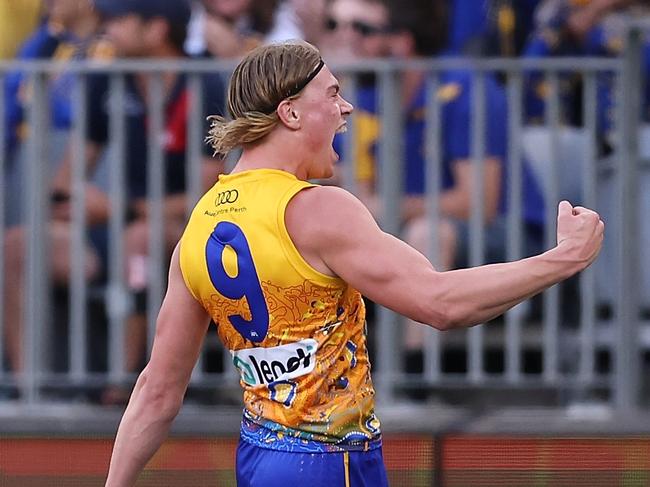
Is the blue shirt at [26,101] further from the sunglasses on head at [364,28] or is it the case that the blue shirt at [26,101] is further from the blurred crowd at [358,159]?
the sunglasses on head at [364,28]

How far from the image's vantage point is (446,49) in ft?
22.6

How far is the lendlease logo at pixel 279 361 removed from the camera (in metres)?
2.99

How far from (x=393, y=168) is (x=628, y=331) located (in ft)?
4.06

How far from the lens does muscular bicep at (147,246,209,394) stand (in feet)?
10.6

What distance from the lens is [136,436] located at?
329 centimetres

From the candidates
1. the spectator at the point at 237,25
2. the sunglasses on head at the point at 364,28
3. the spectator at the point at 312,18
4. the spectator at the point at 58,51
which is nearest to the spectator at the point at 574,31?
the sunglasses on head at the point at 364,28

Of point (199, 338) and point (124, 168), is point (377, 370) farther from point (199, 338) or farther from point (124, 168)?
point (199, 338)

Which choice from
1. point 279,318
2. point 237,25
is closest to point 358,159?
point 237,25

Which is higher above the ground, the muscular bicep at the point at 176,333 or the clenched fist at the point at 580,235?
the clenched fist at the point at 580,235

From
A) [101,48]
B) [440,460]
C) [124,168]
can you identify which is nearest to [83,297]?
[124,168]

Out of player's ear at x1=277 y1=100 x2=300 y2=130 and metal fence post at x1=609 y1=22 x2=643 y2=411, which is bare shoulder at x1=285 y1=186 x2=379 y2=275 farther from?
metal fence post at x1=609 y1=22 x2=643 y2=411

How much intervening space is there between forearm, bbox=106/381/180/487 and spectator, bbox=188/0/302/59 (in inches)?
153

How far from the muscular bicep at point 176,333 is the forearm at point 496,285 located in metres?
0.64

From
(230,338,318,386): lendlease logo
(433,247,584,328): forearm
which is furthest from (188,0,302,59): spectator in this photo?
(433,247,584,328): forearm
